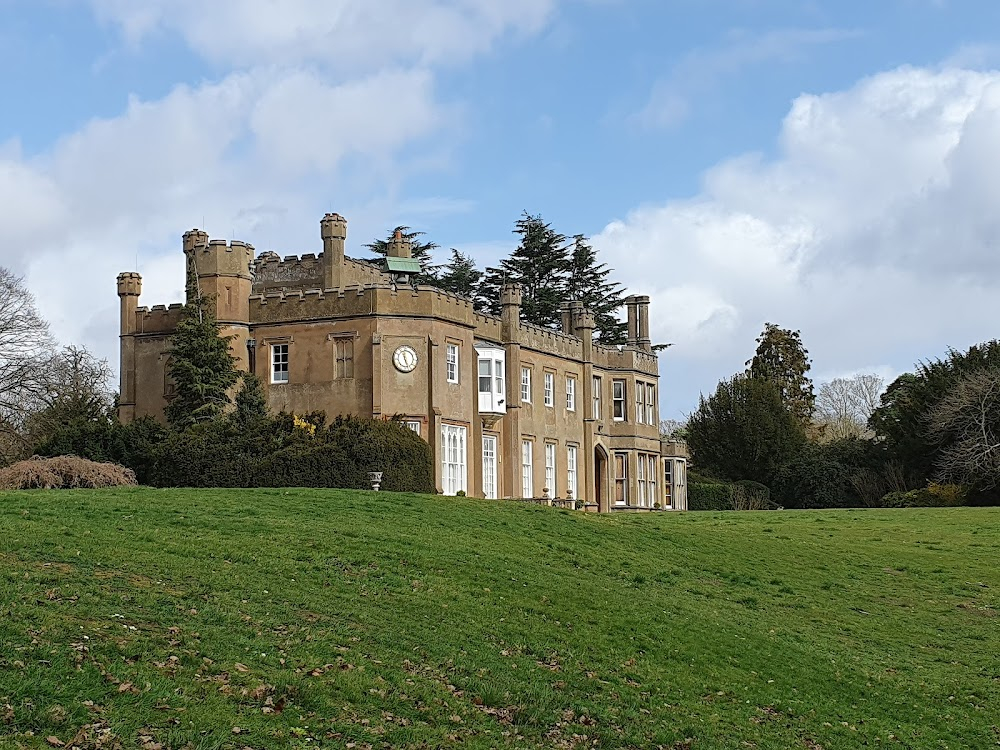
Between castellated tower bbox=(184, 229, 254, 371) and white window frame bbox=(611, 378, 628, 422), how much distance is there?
17468mm

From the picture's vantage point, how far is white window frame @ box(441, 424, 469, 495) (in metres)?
41.0

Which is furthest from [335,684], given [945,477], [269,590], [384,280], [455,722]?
[945,477]

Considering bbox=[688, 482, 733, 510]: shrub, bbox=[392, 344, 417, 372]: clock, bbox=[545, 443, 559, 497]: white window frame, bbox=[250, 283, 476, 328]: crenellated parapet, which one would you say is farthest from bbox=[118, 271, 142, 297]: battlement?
bbox=[688, 482, 733, 510]: shrub

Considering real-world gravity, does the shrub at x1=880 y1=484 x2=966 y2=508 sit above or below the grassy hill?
above

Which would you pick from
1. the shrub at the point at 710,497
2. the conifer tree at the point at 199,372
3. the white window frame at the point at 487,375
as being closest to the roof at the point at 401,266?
the white window frame at the point at 487,375

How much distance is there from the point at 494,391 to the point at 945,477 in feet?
66.6

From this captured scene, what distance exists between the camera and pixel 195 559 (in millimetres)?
18125

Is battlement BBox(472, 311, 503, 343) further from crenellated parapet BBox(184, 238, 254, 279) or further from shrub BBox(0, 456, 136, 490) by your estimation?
shrub BBox(0, 456, 136, 490)

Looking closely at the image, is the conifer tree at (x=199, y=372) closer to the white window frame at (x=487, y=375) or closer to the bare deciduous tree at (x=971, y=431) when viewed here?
the white window frame at (x=487, y=375)

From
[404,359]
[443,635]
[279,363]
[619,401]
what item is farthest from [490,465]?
[443,635]

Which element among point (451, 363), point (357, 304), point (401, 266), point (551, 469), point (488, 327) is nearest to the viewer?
point (357, 304)

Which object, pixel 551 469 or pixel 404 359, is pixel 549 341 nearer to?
pixel 551 469

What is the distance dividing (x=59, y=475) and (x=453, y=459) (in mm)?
14240

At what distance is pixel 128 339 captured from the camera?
44.2 m
